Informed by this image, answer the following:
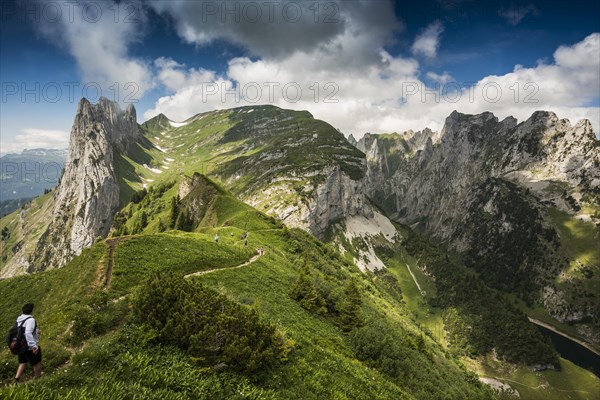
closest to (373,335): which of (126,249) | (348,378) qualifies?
(348,378)

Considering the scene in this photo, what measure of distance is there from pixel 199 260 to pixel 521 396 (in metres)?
176

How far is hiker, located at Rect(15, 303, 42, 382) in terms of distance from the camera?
1601 cm

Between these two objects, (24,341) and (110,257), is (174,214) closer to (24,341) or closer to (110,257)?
(110,257)

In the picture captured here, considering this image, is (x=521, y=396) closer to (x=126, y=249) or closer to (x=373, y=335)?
(x=373, y=335)

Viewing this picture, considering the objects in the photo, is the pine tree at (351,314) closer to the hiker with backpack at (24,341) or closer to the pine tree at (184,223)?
the hiker with backpack at (24,341)

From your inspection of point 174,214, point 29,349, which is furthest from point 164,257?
point 174,214

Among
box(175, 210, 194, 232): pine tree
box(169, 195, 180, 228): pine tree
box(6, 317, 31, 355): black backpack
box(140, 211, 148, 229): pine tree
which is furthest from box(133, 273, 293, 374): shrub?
box(140, 211, 148, 229): pine tree

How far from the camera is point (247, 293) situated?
3753cm

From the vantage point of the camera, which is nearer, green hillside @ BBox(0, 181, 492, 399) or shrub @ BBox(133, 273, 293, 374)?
green hillside @ BBox(0, 181, 492, 399)

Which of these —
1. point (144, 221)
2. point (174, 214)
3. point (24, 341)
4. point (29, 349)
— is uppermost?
point (24, 341)

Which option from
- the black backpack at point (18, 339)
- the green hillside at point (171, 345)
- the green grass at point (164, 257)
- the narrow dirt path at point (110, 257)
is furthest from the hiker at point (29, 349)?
the narrow dirt path at point (110, 257)

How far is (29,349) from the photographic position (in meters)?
16.1

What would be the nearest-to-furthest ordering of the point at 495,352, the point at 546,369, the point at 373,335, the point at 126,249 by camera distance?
the point at 126,249, the point at 373,335, the point at 546,369, the point at 495,352

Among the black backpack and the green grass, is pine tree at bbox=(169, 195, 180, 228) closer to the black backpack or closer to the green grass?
the green grass
